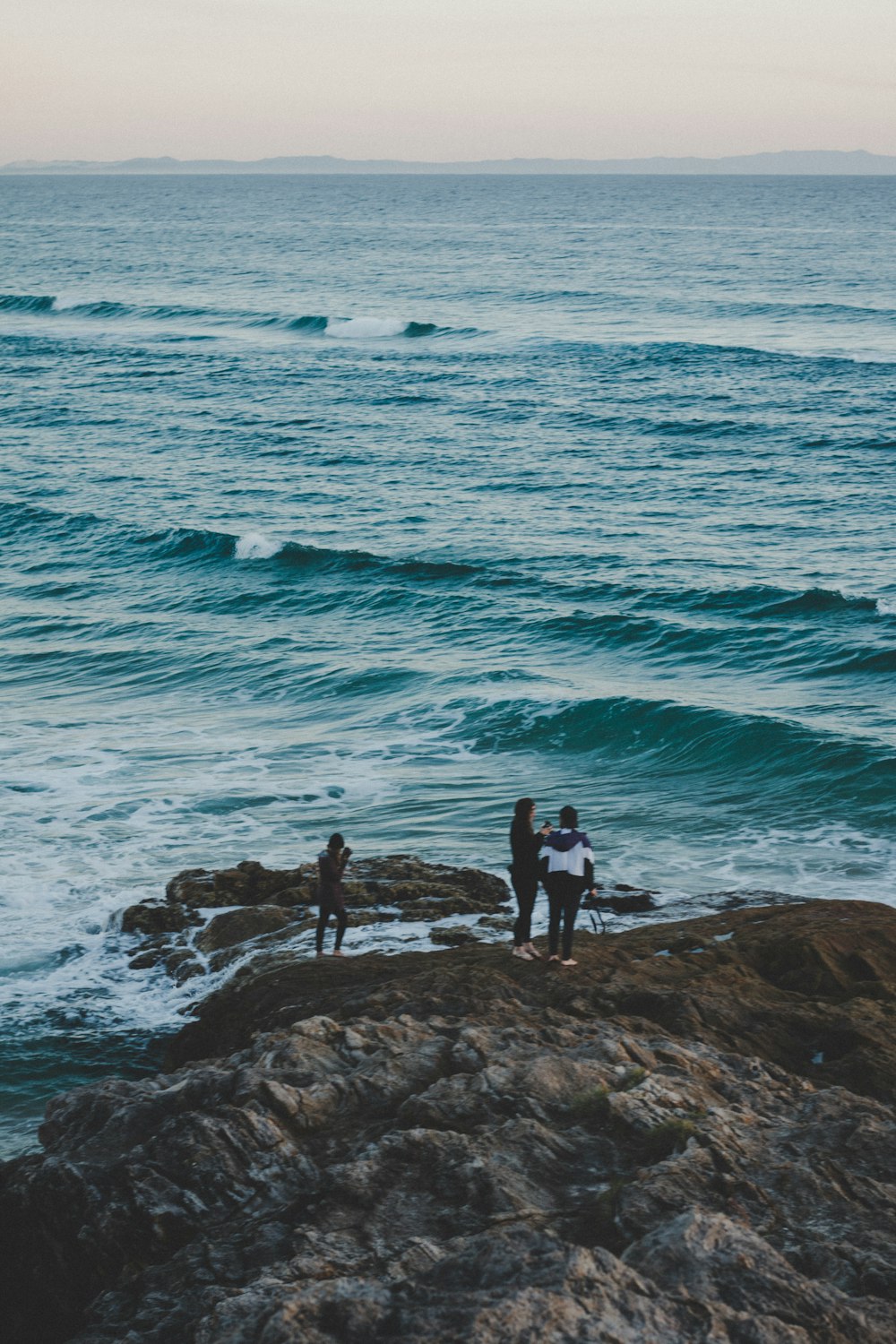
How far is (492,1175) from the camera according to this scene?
7219 mm

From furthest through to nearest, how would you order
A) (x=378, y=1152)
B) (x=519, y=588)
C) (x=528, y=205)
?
(x=528, y=205) < (x=519, y=588) < (x=378, y=1152)

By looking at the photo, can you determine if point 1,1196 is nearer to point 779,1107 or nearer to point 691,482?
point 779,1107

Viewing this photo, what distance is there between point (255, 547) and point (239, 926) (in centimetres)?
1938

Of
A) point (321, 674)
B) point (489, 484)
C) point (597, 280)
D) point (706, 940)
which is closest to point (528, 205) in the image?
point (597, 280)

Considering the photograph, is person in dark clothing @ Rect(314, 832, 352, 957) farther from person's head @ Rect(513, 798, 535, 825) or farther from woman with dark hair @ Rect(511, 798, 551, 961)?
person's head @ Rect(513, 798, 535, 825)

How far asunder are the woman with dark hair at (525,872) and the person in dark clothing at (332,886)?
6.79 ft

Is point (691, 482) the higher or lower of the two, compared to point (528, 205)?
lower

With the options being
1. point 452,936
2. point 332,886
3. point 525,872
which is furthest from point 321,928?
point 525,872

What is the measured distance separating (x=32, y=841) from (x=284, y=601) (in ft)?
42.4

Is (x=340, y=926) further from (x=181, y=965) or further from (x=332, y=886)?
(x=181, y=965)

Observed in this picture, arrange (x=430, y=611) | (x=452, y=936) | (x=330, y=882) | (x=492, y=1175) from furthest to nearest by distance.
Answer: (x=430, y=611) < (x=452, y=936) < (x=330, y=882) < (x=492, y=1175)

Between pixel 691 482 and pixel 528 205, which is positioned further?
pixel 528 205

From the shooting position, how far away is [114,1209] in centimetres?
758

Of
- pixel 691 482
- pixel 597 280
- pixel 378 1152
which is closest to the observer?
pixel 378 1152
